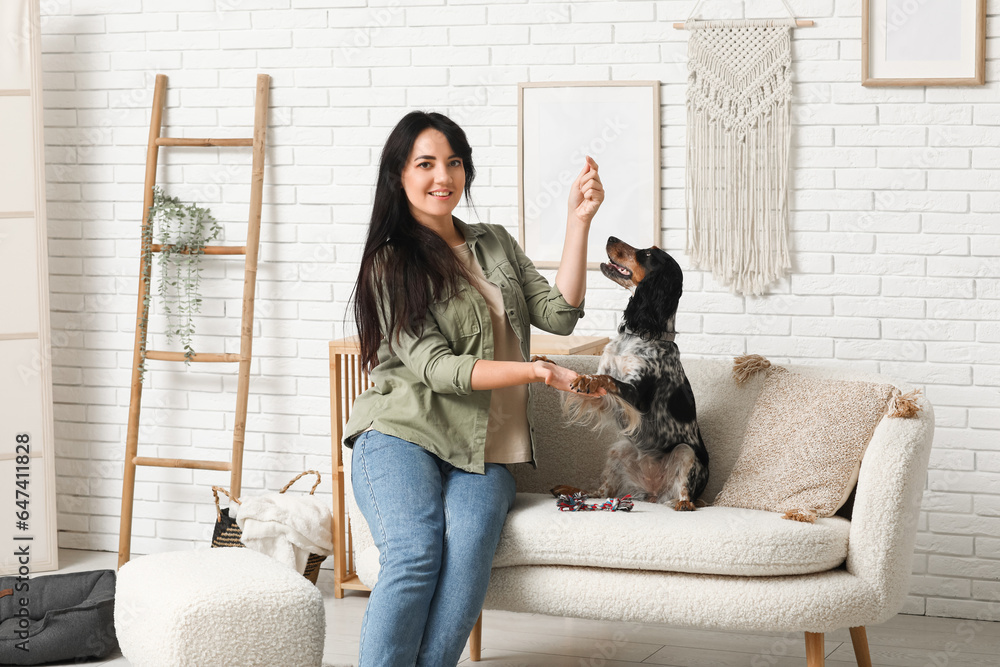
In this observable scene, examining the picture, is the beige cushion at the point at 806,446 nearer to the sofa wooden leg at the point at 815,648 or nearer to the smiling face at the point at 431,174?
the sofa wooden leg at the point at 815,648

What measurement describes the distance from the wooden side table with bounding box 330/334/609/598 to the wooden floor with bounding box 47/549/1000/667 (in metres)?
0.17

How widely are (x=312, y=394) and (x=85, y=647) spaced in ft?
3.79

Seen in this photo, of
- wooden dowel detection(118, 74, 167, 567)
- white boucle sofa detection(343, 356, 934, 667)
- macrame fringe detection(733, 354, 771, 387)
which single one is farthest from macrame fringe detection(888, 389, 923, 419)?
wooden dowel detection(118, 74, 167, 567)

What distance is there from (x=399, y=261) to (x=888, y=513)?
1136 millimetres

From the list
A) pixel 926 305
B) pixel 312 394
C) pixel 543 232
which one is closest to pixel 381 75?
pixel 543 232

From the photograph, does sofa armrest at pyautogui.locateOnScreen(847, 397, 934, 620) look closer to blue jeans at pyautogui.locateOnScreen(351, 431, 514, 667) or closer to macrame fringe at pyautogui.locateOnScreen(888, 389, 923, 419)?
macrame fringe at pyautogui.locateOnScreen(888, 389, 923, 419)

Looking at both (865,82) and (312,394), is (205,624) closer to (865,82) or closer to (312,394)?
(312,394)

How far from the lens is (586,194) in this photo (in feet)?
7.52

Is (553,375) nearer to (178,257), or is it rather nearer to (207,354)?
(207,354)

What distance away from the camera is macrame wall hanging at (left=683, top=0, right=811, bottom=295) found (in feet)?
10.0

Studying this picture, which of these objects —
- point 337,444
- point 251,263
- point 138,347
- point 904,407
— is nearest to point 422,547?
point 904,407

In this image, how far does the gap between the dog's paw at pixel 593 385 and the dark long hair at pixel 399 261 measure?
0.37 meters

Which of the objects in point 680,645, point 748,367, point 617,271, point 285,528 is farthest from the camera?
point 285,528

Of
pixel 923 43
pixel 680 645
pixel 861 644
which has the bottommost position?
pixel 680 645
